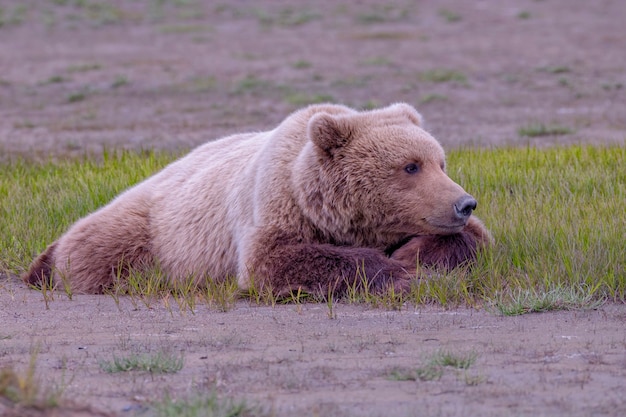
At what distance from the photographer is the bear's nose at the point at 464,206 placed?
5.51 metres

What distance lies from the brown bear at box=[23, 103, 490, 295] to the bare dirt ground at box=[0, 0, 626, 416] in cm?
36

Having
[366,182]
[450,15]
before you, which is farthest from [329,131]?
[450,15]

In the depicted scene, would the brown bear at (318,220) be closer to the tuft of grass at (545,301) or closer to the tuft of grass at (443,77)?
the tuft of grass at (545,301)

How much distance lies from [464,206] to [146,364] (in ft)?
6.96

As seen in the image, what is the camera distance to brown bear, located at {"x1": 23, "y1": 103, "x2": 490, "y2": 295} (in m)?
5.62

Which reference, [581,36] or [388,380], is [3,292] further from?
[581,36]

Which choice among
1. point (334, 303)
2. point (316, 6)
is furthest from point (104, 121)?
point (316, 6)

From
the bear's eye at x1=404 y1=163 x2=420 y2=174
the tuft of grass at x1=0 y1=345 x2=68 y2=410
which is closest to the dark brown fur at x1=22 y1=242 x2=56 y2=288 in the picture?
the bear's eye at x1=404 y1=163 x2=420 y2=174

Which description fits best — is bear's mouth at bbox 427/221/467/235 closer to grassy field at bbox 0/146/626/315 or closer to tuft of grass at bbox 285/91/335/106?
grassy field at bbox 0/146/626/315

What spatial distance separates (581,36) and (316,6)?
33.8 feet

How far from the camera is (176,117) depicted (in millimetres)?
15602

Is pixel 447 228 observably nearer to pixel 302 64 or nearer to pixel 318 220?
pixel 318 220

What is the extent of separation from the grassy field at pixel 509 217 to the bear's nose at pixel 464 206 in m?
0.31

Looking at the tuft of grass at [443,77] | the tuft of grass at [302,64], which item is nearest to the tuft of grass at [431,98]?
the tuft of grass at [443,77]
